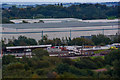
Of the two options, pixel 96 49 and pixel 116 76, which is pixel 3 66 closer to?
pixel 116 76

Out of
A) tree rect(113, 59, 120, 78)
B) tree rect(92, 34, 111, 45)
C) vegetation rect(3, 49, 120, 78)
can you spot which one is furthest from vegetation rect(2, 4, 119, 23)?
tree rect(113, 59, 120, 78)

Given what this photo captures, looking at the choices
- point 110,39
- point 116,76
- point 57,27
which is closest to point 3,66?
point 116,76

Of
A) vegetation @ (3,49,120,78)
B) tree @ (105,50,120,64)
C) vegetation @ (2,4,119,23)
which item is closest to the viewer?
vegetation @ (3,49,120,78)

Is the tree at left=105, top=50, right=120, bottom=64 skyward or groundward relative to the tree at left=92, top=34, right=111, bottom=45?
groundward

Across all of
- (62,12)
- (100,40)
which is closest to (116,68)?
(100,40)

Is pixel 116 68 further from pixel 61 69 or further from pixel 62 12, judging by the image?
pixel 62 12

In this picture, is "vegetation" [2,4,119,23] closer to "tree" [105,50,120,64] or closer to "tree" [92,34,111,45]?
"tree" [92,34,111,45]

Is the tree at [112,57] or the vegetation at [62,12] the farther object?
the vegetation at [62,12]

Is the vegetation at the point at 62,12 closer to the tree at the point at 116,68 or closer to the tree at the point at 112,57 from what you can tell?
the tree at the point at 112,57

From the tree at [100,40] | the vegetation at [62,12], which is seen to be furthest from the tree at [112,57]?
the vegetation at [62,12]

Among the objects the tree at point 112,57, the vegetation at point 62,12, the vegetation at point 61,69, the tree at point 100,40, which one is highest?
the vegetation at point 62,12

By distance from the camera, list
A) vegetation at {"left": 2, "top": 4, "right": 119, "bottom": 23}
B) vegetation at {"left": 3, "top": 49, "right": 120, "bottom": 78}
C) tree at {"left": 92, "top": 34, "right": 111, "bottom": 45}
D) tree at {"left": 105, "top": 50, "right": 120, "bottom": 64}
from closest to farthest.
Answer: vegetation at {"left": 3, "top": 49, "right": 120, "bottom": 78}
tree at {"left": 105, "top": 50, "right": 120, "bottom": 64}
tree at {"left": 92, "top": 34, "right": 111, "bottom": 45}
vegetation at {"left": 2, "top": 4, "right": 119, "bottom": 23}
